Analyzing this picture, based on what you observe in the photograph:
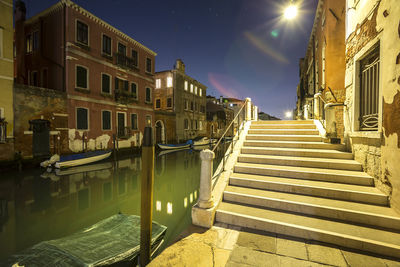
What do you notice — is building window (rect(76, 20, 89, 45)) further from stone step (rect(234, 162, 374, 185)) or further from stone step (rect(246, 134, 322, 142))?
stone step (rect(234, 162, 374, 185))

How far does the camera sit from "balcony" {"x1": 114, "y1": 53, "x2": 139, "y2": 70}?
56.1 feet

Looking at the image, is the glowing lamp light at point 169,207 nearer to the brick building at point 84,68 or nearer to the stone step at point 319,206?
the stone step at point 319,206

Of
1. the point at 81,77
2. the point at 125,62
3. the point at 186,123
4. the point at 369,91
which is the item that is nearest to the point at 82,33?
the point at 81,77

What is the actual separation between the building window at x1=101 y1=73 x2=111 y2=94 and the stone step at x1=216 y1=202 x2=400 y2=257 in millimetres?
15722

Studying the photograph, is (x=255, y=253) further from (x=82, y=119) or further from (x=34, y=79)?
(x=34, y=79)

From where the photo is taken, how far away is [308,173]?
4.38m

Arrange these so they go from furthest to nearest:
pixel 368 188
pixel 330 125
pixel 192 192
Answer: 1. pixel 192 192
2. pixel 330 125
3. pixel 368 188

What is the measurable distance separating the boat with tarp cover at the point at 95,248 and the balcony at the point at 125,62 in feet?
53.8

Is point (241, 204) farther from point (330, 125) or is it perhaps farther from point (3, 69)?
point (3, 69)

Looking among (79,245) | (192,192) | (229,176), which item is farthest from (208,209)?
(192,192)

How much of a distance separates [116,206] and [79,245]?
12.7 feet

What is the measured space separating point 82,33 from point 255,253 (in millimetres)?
17974

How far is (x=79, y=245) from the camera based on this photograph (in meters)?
3.19

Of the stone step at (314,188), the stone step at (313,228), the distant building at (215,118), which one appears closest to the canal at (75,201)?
the stone step at (313,228)
